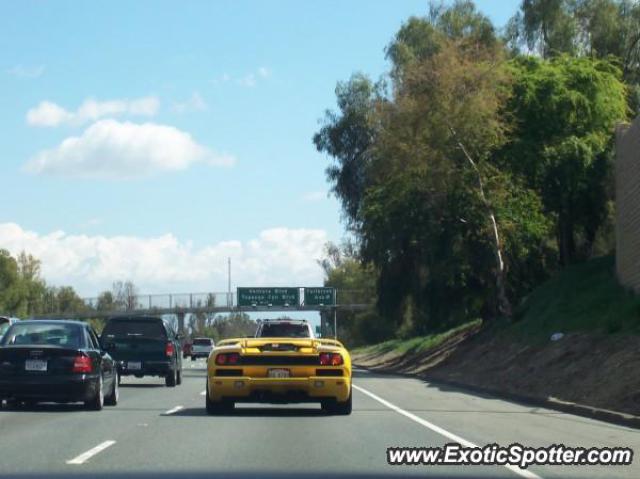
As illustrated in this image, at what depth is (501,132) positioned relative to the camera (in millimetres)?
41438

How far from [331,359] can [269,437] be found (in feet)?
11.6

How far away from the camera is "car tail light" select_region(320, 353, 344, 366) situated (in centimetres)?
1884

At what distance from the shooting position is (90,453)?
1360 centimetres

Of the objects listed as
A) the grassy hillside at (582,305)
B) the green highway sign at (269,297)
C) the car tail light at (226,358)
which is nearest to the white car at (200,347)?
the green highway sign at (269,297)

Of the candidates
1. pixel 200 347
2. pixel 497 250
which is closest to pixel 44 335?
pixel 497 250

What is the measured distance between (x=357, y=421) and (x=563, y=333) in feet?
56.0

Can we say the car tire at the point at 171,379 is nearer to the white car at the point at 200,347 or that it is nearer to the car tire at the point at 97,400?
the car tire at the point at 97,400

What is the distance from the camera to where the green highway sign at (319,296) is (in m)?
80.1

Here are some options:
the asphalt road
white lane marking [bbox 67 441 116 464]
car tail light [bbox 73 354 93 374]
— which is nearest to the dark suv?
the asphalt road

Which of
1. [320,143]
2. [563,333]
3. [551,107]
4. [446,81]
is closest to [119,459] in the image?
[563,333]

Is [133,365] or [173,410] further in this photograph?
[133,365]

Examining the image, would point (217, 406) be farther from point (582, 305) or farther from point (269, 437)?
point (582, 305)

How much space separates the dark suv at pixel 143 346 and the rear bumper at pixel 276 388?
12.2 meters

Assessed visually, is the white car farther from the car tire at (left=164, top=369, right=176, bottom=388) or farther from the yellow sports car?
the yellow sports car
